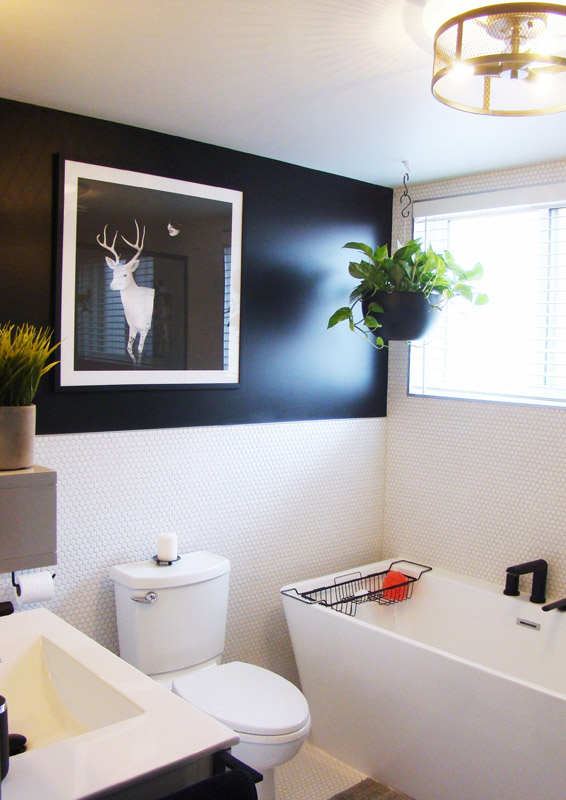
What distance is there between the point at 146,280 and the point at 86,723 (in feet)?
5.60

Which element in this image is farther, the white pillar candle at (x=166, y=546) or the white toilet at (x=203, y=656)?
the white pillar candle at (x=166, y=546)

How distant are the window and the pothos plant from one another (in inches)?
10.2

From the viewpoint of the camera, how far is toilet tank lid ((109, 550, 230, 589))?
109 inches

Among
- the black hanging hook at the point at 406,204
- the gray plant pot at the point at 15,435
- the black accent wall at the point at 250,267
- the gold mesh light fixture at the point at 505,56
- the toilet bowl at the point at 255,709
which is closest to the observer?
the gray plant pot at the point at 15,435

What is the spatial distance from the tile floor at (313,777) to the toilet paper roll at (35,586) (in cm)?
130

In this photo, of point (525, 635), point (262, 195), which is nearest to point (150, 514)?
point (262, 195)

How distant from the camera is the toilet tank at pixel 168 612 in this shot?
278 cm

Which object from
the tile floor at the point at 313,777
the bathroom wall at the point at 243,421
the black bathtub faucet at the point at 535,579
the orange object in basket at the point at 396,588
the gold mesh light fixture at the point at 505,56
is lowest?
the tile floor at the point at 313,777

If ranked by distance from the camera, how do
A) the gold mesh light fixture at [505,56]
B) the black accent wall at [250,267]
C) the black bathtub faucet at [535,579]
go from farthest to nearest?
1. the black bathtub faucet at [535,579]
2. the black accent wall at [250,267]
3. the gold mesh light fixture at [505,56]

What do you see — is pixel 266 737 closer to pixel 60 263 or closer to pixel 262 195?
pixel 60 263

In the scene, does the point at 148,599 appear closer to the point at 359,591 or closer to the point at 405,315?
the point at 359,591

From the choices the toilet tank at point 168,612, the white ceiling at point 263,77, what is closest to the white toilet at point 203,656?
the toilet tank at point 168,612

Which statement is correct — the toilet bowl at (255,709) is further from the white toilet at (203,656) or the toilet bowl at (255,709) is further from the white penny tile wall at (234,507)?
the white penny tile wall at (234,507)

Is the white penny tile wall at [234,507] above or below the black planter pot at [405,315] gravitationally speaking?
below
